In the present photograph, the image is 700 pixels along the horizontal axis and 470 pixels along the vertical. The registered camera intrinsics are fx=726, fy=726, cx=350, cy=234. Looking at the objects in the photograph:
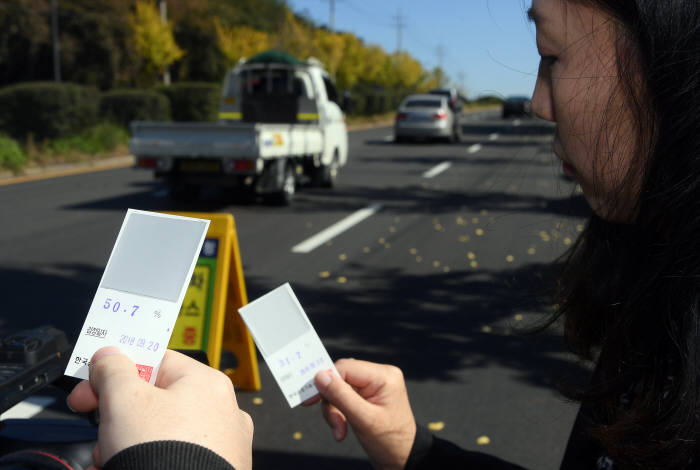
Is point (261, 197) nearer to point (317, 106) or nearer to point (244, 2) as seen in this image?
point (317, 106)

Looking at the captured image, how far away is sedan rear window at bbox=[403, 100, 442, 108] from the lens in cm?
2614

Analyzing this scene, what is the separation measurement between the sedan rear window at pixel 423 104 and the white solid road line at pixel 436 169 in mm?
7353

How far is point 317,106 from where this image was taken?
44.1ft

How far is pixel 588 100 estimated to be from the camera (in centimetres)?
107

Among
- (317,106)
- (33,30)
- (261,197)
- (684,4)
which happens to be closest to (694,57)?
(684,4)

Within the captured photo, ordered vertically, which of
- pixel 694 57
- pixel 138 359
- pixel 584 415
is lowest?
pixel 584 415

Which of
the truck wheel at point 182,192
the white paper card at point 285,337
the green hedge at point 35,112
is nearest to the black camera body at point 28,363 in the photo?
the white paper card at point 285,337

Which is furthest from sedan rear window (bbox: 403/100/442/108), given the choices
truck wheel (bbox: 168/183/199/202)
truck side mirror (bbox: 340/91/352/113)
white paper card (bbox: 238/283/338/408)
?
white paper card (bbox: 238/283/338/408)

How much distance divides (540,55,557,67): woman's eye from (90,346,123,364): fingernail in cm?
A: 77

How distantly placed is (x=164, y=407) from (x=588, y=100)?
0.73 meters

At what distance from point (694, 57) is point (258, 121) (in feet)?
44.0

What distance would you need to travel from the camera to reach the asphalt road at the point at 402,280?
3.55 meters

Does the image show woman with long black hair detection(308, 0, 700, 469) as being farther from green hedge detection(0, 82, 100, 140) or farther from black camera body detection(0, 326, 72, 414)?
green hedge detection(0, 82, 100, 140)

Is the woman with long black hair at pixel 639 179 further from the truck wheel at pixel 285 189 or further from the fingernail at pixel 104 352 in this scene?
the truck wheel at pixel 285 189
